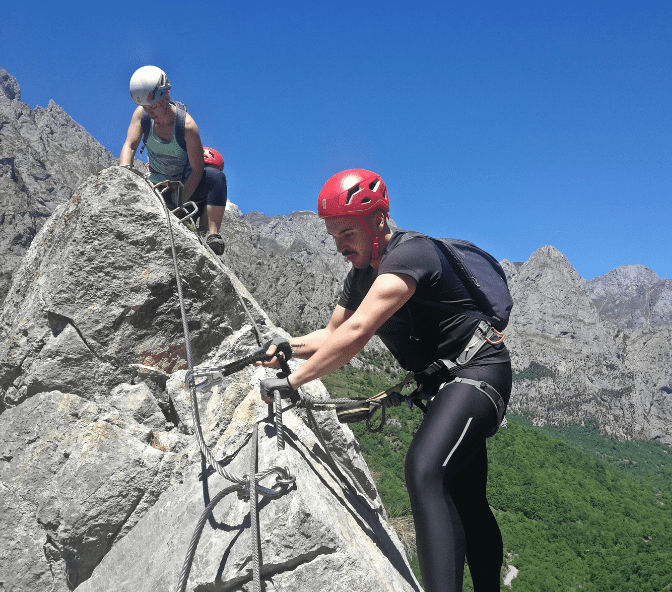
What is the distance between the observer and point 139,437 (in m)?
3.99

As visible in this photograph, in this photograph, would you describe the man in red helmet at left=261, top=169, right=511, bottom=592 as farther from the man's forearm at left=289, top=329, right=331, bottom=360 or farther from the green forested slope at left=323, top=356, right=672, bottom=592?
the green forested slope at left=323, top=356, right=672, bottom=592

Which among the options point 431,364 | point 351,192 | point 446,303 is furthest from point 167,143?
point 431,364

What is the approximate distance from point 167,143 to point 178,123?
26 cm

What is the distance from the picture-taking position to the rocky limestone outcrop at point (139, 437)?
2.88 meters

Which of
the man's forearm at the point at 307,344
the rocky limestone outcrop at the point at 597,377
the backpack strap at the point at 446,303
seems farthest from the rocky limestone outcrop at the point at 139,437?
the rocky limestone outcrop at the point at 597,377

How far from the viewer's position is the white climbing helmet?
485 centimetres

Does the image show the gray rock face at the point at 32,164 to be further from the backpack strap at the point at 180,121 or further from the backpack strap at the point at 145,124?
the backpack strap at the point at 180,121

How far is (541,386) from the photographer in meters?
155

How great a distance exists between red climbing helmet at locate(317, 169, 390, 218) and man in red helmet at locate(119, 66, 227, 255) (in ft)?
7.92

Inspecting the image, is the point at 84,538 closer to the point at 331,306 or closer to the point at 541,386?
the point at 331,306

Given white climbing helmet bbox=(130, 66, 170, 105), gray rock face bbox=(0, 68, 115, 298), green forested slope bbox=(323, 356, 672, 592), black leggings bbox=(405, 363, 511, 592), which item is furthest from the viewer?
gray rock face bbox=(0, 68, 115, 298)

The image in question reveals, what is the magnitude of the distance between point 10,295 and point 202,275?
211cm

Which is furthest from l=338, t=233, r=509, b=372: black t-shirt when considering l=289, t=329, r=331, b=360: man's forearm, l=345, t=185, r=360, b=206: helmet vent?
l=289, t=329, r=331, b=360: man's forearm

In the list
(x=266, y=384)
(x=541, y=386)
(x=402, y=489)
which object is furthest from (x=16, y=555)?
(x=541, y=386)
